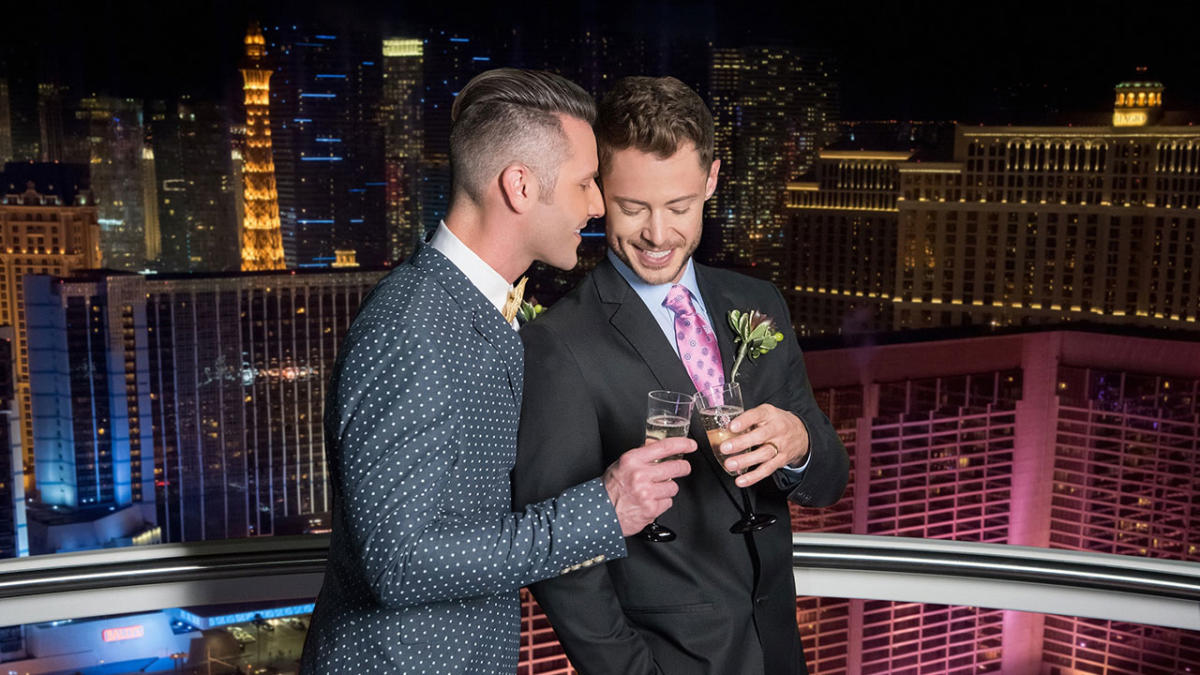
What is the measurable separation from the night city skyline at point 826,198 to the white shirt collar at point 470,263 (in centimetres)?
143

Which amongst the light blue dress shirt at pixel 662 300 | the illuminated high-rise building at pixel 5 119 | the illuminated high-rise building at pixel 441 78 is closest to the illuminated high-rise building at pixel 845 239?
the illuminated high-rise building at pixel 441 78

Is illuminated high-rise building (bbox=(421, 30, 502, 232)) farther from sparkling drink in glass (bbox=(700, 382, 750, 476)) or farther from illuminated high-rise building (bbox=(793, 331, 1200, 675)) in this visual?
sparkling drink in glass (bbox=(700, 382, 750, 476))

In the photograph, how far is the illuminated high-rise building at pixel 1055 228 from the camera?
9398 mm

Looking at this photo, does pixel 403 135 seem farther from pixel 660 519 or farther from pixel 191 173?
pixel 660 519

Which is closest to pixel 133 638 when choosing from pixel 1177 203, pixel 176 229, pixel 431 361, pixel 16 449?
pixel 431 361

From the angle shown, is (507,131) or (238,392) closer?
(507,131)

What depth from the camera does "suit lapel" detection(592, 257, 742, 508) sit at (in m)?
1.35

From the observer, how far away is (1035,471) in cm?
863

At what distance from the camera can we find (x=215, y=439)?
61.6ft

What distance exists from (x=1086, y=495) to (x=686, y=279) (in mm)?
9302

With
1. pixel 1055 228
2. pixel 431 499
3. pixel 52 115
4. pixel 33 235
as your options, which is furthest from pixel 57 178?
pixel 431 499

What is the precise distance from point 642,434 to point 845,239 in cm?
945

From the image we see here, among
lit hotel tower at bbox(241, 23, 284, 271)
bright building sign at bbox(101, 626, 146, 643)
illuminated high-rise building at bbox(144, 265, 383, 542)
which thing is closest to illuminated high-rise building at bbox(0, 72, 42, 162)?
lit hotel tower at bbox(241, 23, 284, 271)

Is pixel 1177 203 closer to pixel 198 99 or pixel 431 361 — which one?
pixel 198 99
